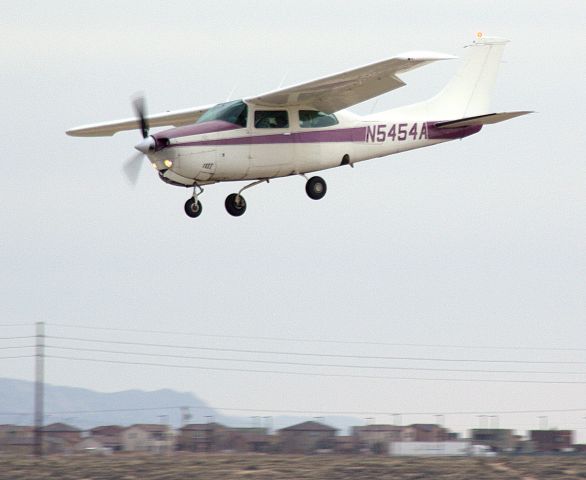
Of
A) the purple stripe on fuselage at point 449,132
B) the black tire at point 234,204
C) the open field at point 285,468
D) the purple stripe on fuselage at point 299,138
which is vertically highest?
the purple stripe on fuselage at point 449,132

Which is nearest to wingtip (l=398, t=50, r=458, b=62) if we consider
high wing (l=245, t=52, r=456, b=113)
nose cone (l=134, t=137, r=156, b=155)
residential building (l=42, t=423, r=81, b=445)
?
high wing (l=245, t=52, r=456, b=113)

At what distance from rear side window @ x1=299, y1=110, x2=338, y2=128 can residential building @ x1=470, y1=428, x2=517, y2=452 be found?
24.5 feet

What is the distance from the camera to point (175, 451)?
88.4ft

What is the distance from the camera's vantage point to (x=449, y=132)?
98.8 feet

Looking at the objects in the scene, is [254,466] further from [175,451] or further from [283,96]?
[283,96]

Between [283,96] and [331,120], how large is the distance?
5.01ft

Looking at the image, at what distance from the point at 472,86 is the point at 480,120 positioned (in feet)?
11.2

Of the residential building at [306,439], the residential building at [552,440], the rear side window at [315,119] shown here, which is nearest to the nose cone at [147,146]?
the rear side window at [315,119]

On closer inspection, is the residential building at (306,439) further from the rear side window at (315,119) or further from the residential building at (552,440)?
the rear side window at (315,119)

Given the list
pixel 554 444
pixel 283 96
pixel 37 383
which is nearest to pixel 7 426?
pixel 37 383

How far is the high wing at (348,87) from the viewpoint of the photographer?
25531 mm

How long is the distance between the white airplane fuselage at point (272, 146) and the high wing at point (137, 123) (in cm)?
508

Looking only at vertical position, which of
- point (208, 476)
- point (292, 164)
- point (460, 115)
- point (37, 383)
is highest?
point (460, 115)

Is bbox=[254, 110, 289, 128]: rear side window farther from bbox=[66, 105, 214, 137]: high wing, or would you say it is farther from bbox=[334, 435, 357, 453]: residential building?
bbox=[334, 435, 357, 453]: residential building
